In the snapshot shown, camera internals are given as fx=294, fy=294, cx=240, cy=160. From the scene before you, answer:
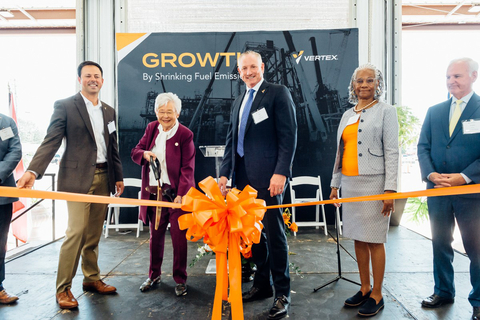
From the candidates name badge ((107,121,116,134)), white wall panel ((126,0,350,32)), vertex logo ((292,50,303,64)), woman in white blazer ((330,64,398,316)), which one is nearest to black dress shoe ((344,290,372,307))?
woman in white blazer ((330,64,398,316))

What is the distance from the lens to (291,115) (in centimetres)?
215

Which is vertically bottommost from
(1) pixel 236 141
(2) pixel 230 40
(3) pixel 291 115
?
(1) pixel 236 141

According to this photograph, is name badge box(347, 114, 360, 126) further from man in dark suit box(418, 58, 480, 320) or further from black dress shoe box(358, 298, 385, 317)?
black dress shoe box(358, 298, 385, 317)

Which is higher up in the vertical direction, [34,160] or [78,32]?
[78,32]

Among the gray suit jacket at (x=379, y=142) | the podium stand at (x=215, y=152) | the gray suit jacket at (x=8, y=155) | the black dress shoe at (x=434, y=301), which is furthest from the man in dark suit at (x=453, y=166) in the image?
the gray suit jacket at (x=8, y=155)

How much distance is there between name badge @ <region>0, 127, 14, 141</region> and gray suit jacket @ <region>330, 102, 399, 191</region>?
2796 millimetres

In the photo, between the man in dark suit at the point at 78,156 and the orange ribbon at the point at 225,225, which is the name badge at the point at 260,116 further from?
the man in dark suit at the point at 78,156

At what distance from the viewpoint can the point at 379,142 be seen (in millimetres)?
2061

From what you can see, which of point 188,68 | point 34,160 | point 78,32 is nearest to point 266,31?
point 188,68

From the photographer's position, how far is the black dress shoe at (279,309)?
6.76ft

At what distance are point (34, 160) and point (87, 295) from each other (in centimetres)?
124

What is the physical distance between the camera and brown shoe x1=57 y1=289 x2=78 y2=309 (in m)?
2.28

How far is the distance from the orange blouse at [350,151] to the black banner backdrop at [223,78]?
2.75 metres

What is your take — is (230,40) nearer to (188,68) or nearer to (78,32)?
(188,68)
